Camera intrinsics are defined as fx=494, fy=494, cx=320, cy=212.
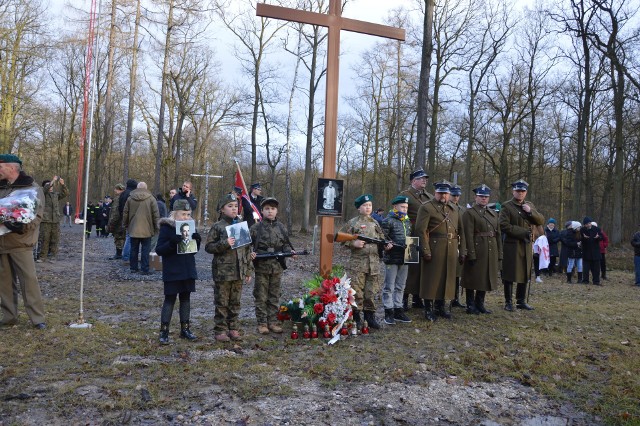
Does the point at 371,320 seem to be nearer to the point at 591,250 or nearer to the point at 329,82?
the point at 329,82

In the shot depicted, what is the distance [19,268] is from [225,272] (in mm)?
2759

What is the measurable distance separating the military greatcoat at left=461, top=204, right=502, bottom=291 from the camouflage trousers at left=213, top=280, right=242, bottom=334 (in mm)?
4193

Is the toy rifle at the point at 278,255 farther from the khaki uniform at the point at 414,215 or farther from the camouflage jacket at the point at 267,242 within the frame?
the khaki uniform at the point at 414,215

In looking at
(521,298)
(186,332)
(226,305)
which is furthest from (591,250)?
(186,332)

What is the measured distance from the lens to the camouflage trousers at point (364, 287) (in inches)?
277

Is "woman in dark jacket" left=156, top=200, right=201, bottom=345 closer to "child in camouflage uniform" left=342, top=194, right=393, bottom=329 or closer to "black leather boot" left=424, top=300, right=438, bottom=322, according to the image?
"child in camouflage uniform" left=342, top=194, right=393, bottom=329

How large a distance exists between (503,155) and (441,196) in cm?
2569

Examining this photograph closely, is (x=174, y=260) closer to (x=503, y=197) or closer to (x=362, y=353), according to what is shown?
(x=362, y=353)

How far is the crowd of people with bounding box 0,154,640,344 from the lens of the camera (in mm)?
6203

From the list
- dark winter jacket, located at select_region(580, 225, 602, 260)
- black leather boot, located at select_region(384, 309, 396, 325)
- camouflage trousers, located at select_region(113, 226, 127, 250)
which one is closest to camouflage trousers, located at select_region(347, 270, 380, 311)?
black leather boot, located at select_region(384, 309, 396, 325)

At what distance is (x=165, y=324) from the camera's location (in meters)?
6.04

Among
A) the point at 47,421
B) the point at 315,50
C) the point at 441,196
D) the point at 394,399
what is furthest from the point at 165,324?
the point at 315,50

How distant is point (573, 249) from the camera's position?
15789mm

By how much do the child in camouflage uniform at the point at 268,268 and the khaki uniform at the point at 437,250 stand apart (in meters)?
2.36
